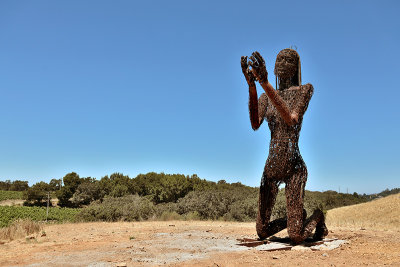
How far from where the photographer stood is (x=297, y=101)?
630cm

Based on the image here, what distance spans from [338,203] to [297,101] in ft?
104

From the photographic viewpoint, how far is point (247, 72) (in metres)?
5.93

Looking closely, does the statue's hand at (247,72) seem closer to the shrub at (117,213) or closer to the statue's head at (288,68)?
the statue's head at (288,68)

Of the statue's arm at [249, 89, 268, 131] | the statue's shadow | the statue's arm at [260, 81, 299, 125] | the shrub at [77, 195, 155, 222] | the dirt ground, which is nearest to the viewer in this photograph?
the dirt ground

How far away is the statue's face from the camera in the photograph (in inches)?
260

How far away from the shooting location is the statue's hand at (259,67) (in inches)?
217

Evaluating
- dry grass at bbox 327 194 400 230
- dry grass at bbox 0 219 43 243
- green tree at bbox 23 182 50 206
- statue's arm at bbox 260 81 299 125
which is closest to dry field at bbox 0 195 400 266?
dry grass at bbox 0 219 43 243

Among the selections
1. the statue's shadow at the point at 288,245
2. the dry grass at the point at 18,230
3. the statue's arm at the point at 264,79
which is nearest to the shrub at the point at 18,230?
the dry grass at the point at 18,230

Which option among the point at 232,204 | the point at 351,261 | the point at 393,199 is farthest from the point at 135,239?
the point at 393,199

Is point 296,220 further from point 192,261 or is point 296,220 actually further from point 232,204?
point 232,204

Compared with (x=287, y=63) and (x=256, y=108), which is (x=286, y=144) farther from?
(x=287, y=63)

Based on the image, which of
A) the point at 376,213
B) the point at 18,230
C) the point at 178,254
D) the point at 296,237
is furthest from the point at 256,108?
the point at 376,213

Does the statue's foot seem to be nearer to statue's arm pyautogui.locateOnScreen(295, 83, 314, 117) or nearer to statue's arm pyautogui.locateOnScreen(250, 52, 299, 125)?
statue's arm pyautogui.locateOnScreen(295, 83, 314, 117)

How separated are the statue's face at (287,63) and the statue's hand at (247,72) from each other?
2.91ft
